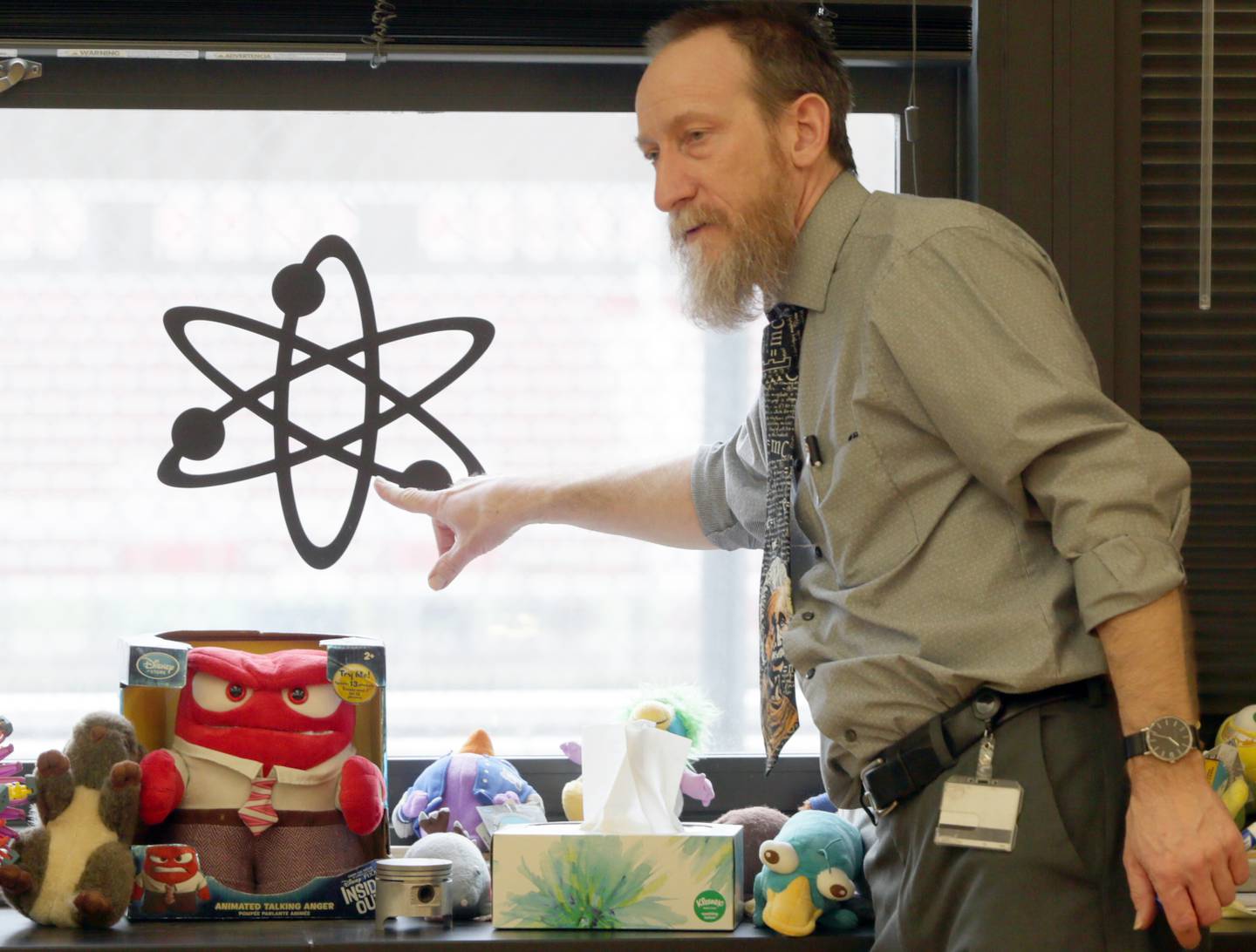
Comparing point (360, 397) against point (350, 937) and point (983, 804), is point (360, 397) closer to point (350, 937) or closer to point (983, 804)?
point (350, 937)

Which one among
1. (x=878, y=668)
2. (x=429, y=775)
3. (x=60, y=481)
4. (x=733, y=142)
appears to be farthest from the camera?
(x=60, y=481)

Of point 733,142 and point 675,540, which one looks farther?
point 675,540

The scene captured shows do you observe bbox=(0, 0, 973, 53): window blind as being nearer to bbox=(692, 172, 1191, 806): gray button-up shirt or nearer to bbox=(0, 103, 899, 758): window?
bbox=(0, 103, 899, 758): window

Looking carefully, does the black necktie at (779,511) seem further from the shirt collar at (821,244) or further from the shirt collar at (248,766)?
the shirt collar at (248,766)

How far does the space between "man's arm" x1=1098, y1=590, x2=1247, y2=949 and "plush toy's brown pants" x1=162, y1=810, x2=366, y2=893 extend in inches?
33.2

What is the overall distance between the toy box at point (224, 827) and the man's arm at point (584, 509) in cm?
19

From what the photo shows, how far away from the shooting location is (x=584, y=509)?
175 centimetres

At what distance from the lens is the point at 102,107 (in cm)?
187

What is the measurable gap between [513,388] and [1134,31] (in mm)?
944

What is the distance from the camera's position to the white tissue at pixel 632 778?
153 cm

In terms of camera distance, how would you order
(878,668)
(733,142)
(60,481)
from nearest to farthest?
(878,668), (733,142), (60,481)

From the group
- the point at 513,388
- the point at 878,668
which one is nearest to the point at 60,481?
the point at 513,388

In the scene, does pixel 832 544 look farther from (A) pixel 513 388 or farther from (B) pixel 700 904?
(A) pixel 513 388

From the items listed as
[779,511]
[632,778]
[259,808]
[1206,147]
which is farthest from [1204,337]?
[259,808]
